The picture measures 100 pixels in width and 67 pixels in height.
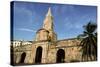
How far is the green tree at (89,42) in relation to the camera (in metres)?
3.21

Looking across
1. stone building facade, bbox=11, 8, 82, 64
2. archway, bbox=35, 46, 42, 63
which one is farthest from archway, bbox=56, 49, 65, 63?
archway, bbox=35, 46, 42, 63

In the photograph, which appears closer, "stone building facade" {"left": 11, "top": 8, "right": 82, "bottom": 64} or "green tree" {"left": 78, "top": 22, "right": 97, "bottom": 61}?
"stone building facade" {"left": 11, "top": 8, "right": 82, "bottom": 64}

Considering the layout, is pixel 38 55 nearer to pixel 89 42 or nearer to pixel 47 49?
pixel 47 49

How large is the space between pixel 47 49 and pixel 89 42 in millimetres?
640

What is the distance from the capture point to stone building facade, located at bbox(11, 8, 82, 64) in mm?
2900

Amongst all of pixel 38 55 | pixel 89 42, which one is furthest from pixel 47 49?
pixel 89 42

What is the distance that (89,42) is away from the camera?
10.7 ft

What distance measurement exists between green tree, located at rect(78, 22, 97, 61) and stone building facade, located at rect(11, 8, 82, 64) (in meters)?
0.08

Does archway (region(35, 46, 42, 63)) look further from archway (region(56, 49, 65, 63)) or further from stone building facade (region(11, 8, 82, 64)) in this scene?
archway (region(56, 49, 65, 63))

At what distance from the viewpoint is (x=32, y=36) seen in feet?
9.65

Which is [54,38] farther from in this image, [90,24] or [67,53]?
[90,24]

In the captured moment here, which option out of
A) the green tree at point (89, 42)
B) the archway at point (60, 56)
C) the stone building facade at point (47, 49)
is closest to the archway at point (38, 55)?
the stone building facade at point (47, 49)

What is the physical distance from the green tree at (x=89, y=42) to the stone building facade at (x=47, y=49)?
8cm
